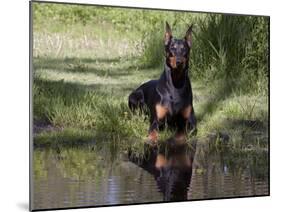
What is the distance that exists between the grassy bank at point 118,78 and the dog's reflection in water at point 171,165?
0.35ft

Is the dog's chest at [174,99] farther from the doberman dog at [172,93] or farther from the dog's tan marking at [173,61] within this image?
the dog's tan marking at [173,61]

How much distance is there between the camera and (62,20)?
5.37 meters

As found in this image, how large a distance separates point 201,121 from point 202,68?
17.3 inches

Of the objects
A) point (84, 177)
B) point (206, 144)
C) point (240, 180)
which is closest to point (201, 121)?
point (206, 144)

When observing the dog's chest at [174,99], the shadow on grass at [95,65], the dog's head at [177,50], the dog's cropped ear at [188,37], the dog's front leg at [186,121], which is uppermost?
the dog's cropped ear at [188,37]

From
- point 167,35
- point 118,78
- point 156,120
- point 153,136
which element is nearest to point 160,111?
point 156,120

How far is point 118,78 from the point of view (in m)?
5.54

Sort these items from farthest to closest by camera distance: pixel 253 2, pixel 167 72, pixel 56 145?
pixel 253 2, pixel 167 72, pixel 56 145

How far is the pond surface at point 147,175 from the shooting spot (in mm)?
5316

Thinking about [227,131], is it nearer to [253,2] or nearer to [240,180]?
[240,180]

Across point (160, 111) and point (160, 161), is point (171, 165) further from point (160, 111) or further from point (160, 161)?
point (160, 111)

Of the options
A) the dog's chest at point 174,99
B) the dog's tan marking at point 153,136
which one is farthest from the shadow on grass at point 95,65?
the dog's tan marking at point 153,136

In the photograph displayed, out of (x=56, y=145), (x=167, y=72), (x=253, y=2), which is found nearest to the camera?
(x=56, y=145)

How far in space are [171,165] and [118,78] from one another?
0.83 metres
